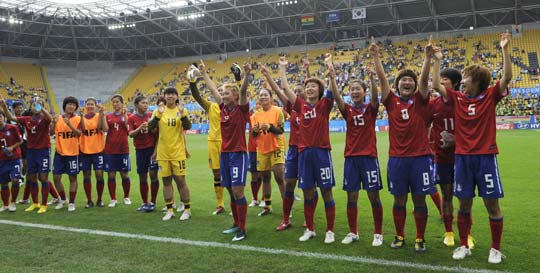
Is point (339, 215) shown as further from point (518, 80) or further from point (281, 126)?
point (518, 80)

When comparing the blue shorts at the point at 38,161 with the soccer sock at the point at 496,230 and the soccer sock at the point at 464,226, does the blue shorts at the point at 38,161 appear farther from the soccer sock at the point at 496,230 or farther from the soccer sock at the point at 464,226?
the soccer sock at the point at 496,230

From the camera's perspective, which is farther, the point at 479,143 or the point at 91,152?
the point at 91,152

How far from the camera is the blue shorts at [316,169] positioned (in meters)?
5.71

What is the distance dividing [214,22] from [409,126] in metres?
42.7

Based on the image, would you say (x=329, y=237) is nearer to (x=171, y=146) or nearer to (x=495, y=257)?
(x=495, y=257)

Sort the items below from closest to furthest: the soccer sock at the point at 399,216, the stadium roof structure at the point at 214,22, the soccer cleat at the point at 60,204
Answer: the soccer sock at the point at 399,216 → the soccer cleat at the point at 60,204 → the stadium roof structure at the point at 214,22

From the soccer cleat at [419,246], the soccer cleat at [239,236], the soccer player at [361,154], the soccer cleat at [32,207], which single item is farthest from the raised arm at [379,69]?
the soccer cleat at [32,207]

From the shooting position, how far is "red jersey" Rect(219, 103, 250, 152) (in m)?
6.23

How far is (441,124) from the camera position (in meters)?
5.50

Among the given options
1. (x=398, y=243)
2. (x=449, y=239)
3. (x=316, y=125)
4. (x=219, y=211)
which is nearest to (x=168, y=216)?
(x=219, y=211)

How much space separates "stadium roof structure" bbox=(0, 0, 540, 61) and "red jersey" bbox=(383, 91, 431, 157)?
1379 inches

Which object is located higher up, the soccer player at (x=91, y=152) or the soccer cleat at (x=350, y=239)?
the soccer player at (x=91, y=152)

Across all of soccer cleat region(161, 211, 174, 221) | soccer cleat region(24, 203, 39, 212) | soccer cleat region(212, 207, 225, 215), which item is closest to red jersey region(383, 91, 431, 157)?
soccer cleat region(212, 207, 225, 215)

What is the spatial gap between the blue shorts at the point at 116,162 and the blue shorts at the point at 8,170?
165 centimetres
